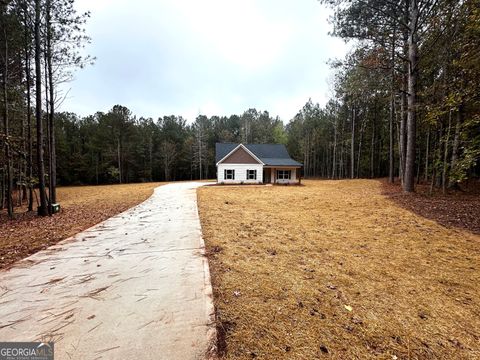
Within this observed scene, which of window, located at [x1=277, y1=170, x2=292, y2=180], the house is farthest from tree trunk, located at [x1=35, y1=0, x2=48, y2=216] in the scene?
window, located at [x1=277, y1=170, x2=292, y2=180]

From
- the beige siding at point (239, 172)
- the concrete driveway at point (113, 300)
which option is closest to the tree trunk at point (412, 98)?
the concrete driveway at point (113, 300)

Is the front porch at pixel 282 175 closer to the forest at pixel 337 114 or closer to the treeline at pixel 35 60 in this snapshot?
the forest at pixel 337 114

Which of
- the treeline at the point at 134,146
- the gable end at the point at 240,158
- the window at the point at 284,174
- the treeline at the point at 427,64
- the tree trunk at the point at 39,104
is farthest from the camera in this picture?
the treeline at the point at 134,146

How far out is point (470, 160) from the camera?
Answer: 5.55 meters

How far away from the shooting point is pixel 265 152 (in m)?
29.1

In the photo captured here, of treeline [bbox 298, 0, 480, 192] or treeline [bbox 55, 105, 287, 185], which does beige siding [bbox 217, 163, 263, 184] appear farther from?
treeline [bbox 55, 105, 287, 185]

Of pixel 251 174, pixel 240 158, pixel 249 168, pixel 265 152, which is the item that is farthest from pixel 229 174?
pixel 265 152

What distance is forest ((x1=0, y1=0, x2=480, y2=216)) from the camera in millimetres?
8234

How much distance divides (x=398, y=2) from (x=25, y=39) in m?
17.0

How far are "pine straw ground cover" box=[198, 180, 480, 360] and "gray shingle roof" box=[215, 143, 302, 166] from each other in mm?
21485

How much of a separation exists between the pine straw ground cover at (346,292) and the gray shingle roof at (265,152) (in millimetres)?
21485

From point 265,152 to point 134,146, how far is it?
75.7 ft

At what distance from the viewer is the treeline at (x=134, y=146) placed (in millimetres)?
34856

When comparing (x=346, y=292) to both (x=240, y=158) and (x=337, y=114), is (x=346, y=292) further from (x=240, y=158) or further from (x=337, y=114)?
(x=337, y=114)
